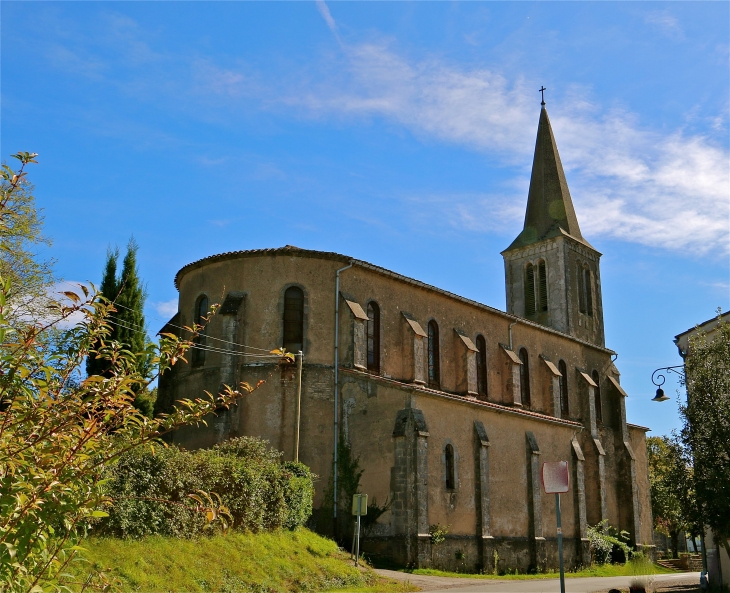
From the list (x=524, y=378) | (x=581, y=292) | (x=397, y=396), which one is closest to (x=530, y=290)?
(x=581, y=292)

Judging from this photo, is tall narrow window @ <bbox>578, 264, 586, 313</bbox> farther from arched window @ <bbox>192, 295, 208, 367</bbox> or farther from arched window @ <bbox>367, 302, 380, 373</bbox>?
arched window @ <bbox>192, 295, 208, 367</bbox>

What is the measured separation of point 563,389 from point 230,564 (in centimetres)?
2956

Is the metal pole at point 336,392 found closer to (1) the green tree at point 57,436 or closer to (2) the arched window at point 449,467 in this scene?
(2) the arched window at point 449,467

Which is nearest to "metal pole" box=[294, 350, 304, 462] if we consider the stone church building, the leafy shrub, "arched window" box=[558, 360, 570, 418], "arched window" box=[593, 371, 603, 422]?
the stone church building

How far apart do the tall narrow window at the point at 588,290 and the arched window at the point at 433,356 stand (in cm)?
1879

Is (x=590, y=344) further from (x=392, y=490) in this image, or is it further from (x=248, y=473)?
(x=248, y=473)

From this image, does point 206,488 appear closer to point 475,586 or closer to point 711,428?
point 475,586

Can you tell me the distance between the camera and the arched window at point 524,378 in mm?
41000

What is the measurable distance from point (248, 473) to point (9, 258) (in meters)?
15.2

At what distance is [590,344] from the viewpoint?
4803 cm

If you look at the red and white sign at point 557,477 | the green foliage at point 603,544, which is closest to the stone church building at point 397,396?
the green foliage at point 603,544

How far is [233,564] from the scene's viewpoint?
62.9 ft

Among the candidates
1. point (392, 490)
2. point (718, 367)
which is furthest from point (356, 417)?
point (718, 367)

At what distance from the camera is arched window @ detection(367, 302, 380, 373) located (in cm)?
3203
